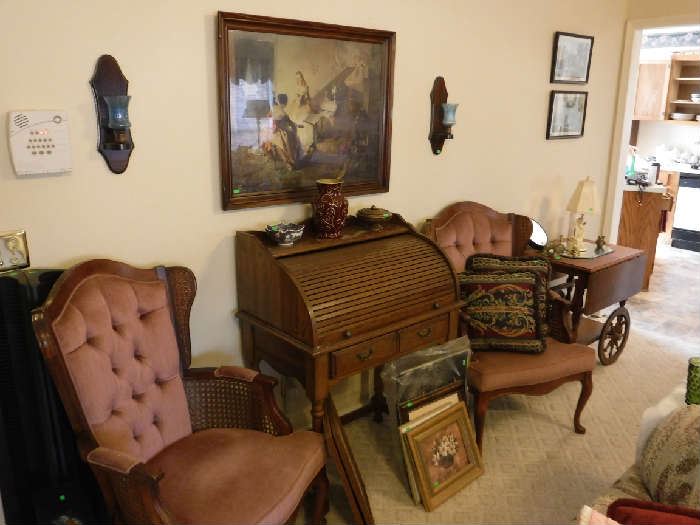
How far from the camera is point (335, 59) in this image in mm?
2666

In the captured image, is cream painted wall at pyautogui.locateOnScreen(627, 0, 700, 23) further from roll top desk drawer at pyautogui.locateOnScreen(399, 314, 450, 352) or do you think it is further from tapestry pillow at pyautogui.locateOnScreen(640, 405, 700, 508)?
tapestry pillow at pyautogui.locateOnScreen(640, 405, 700, 508)

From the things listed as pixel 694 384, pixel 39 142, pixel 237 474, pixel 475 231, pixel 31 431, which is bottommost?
pixel 237 474

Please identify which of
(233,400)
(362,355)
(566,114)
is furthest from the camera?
(566,114)

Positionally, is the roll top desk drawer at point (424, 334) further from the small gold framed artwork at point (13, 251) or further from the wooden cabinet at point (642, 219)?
the wooden cabinet at point (642, 219)

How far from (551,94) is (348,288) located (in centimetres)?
222

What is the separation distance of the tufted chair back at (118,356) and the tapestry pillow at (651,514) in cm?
147

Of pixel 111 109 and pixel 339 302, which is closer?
pixel 111 109

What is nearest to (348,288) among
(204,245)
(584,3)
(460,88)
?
(204,245)

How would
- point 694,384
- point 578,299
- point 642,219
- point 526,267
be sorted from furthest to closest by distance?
point 642,219 → point 578,299 → point 526,267 → point 694,384

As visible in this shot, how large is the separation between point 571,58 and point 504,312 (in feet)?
6.32

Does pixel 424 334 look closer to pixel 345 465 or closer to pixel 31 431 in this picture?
pixel 345 465

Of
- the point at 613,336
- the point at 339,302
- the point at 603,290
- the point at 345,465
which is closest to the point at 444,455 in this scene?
the point at 345,465

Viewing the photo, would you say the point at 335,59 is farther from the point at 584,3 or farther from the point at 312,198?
the point at 584,3

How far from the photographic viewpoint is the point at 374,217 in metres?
2.75
